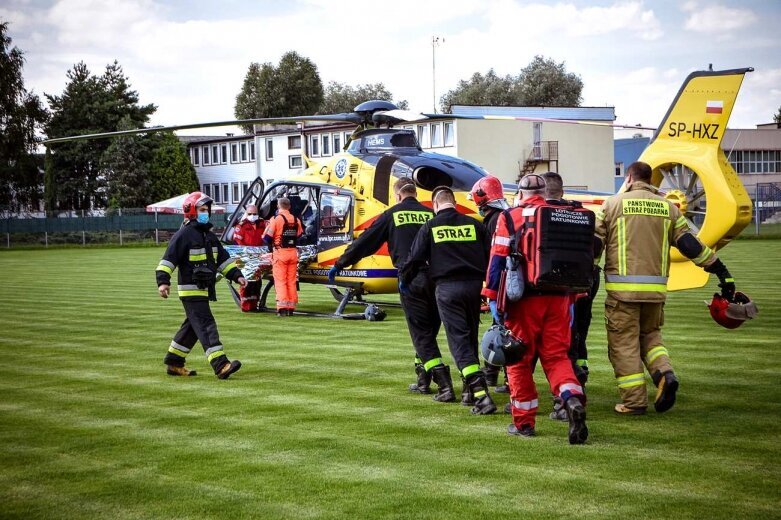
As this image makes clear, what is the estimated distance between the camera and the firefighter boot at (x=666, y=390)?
808 centimetres

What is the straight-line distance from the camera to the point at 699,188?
14.6 m

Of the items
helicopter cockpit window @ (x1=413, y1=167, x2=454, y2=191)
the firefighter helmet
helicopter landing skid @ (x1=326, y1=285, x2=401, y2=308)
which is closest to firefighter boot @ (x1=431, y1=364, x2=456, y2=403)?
the firefighter helmet

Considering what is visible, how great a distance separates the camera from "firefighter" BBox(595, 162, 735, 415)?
27.0ft

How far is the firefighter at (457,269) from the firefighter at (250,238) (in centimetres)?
948

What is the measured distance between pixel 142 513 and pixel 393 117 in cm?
1105

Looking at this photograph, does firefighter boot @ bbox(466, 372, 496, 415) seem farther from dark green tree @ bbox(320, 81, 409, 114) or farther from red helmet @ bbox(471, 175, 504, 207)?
dark green tree @ bbox(320, 81, 409, 114)

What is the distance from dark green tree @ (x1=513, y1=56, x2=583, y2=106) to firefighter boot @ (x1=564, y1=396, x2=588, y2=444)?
84580 millimetres

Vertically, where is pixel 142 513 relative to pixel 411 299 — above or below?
below

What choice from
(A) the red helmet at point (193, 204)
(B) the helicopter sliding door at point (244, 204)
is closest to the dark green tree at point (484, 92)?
(B) the helicopter sliding door at point (244, 204)

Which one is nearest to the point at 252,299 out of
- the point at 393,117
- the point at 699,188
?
the point at 393,117

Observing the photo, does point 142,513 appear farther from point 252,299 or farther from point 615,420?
point 252,299

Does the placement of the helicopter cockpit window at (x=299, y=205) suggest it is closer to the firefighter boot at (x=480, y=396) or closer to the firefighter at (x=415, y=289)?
the firefighter at (x=415, y=289)

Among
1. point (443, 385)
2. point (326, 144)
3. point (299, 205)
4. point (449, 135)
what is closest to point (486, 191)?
point (443, 385)

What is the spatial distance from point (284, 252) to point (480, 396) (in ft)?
27.9
